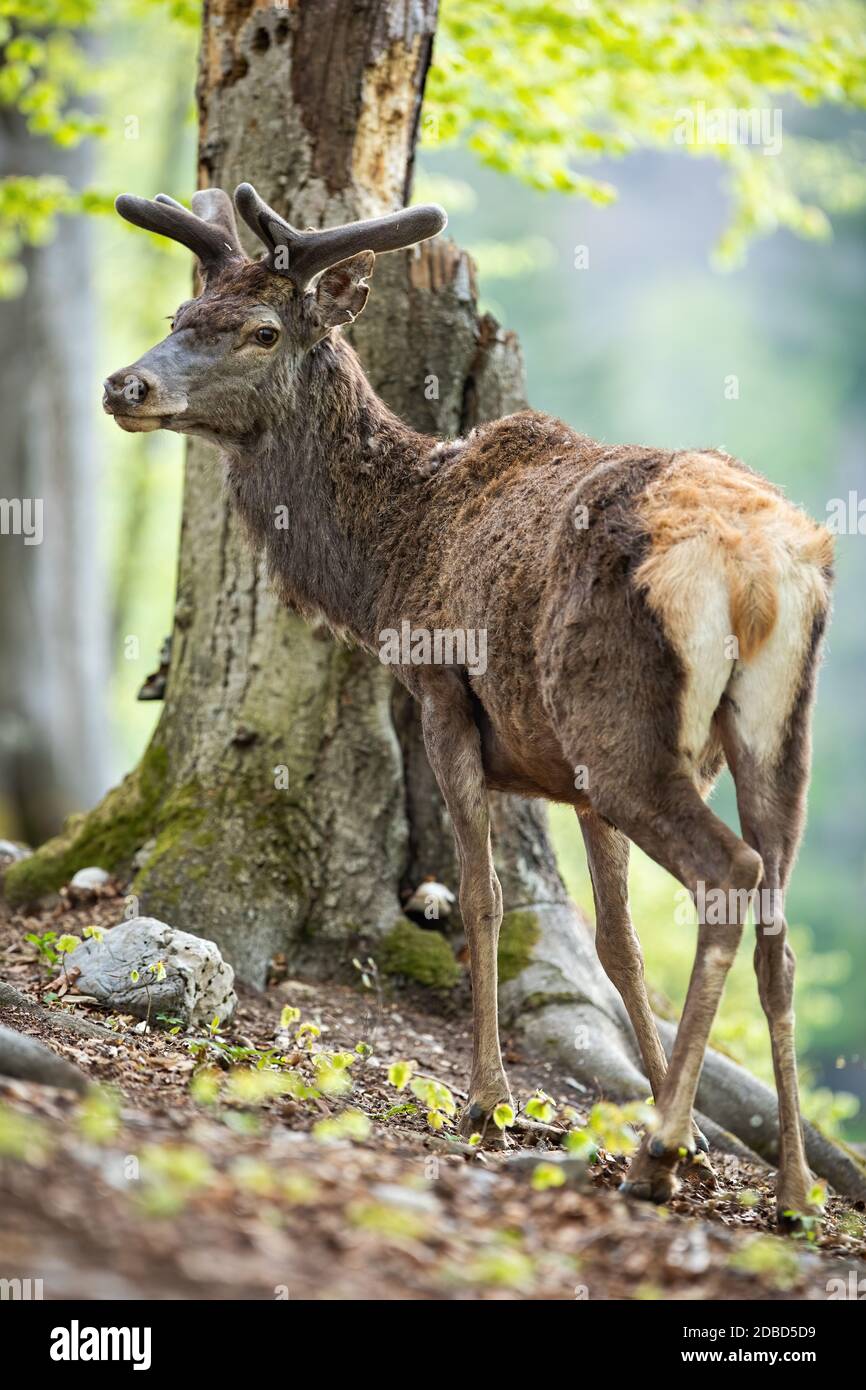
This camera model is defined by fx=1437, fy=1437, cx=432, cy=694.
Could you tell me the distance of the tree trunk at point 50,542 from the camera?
15484mm

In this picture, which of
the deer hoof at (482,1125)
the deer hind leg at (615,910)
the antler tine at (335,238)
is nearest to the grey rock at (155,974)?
the deer hoof at (482,1125)

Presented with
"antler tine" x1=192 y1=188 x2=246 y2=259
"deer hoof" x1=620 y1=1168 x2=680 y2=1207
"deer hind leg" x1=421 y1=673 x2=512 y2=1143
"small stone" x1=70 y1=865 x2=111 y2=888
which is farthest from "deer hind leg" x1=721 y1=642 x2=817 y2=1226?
"small stone" x1=70 y1=865 x2=111 y2=888

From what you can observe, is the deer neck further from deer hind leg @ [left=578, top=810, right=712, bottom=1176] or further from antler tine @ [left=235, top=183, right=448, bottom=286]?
deer hind leg @ [left=578, top=810, right=712, bottom=1176]

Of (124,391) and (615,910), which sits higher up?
(124,391)

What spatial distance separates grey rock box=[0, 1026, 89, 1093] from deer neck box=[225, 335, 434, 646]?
252 centimetres

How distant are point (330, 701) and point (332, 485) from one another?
140 centimetres

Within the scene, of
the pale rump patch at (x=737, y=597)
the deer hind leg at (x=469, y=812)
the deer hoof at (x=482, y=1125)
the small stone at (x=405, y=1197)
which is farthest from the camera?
the deer hind leg at (x=469, y=812)

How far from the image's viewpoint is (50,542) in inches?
625

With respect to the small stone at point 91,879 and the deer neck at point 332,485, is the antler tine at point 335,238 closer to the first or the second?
the deer neck at point 332,485

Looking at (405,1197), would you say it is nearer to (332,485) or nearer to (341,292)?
(332,485)

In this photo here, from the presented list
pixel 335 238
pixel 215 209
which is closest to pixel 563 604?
pixel 335 238

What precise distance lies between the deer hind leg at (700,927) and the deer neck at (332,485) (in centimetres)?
201

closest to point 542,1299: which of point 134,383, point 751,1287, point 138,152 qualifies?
point 751,1287

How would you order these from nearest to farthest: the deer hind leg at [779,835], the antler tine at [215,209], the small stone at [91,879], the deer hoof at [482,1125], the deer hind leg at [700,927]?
the deer hind leg at [700,927] → the deer hind leg at [779,835] → the deer hoof at [482,1125] → the antler tine at [215,209] → the small stone at [91,879]
